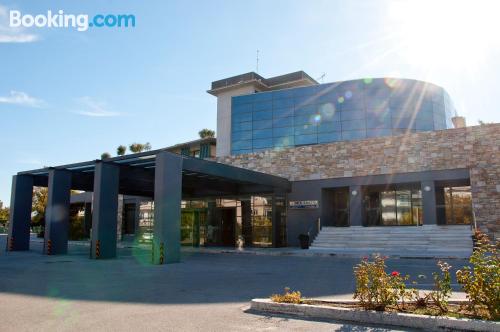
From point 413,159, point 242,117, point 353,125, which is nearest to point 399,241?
point 413,159

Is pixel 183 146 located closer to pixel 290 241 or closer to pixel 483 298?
pixel 290 241

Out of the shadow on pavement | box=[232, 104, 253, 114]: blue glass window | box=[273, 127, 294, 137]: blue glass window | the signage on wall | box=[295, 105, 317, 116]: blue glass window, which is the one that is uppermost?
box=[232, 104, 253, 114]: blue glass window

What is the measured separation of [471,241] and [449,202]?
6.80 m

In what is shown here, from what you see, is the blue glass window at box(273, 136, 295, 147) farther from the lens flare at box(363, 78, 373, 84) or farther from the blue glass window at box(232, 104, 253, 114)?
the lens flare at box(363, 78, 373, 84)

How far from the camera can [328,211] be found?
29297mm

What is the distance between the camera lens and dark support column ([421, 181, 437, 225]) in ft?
81.5

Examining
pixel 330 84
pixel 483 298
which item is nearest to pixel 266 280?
pixel 483 298

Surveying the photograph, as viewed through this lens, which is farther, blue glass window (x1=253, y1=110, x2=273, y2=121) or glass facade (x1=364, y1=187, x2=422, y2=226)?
blue glass window (x1=253, y1=110, x2=273, y2=121)

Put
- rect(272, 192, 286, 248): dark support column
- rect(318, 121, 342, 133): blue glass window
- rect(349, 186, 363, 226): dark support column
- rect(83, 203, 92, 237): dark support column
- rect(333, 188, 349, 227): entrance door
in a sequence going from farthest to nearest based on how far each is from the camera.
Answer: rect(318, 121, 342, 133): blue glass window < rect(83, 203, 92, 237): dark support column < rect(333, 188, 349, 227): entrance door < rect(272, 192, 286, 248): dark support column < rect(349, 186, 363, 226): dark support column

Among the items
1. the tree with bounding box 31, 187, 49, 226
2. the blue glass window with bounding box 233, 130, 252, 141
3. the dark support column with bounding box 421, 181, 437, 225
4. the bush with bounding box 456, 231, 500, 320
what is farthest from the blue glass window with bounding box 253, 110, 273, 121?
the bush with bounding box 456, 231, 500, 320

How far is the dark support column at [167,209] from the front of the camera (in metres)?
17.9

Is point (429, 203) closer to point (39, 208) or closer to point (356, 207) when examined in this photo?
point (356, 207)

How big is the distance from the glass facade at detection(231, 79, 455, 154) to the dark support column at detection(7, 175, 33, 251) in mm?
29835

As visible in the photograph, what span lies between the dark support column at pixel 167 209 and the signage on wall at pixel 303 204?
39.1ft
